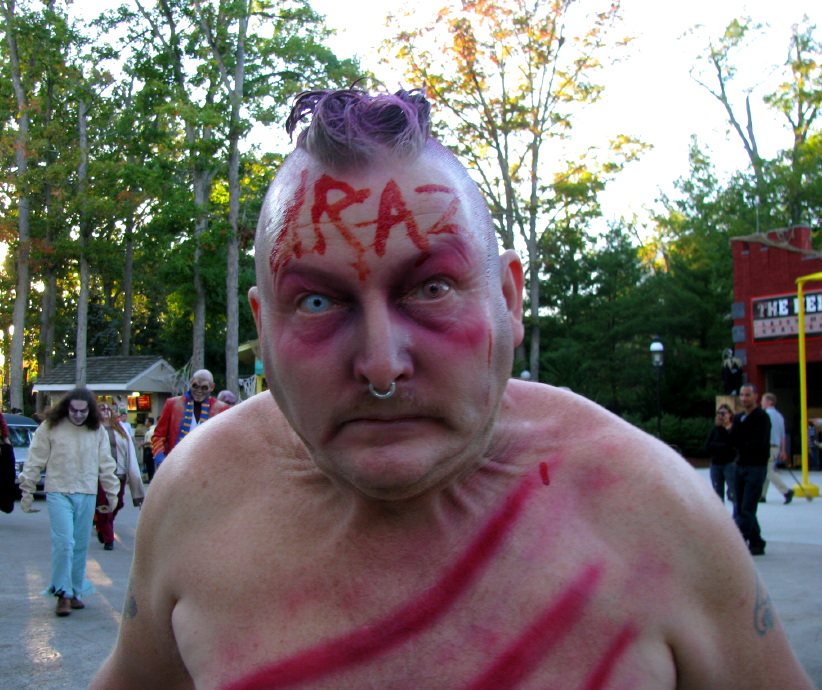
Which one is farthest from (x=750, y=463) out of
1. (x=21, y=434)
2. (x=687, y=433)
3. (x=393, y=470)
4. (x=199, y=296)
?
(x=199, y=296)

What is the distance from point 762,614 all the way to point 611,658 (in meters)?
0.24

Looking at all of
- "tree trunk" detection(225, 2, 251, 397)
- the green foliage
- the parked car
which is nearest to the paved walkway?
the parked car

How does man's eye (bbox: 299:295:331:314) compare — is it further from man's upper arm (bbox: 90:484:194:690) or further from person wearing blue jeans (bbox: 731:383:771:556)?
person wearing blue jeans (bbox: 731:383:771:556)

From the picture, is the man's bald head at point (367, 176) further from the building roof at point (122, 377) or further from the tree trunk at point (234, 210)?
the building roof at point (122, 377)

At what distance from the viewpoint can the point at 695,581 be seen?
44.2 inches

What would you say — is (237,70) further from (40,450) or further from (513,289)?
(513,289)

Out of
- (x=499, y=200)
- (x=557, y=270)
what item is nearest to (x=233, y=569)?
(x=499, y=200)

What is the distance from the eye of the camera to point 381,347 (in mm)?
1056

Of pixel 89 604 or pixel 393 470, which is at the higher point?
pixel 393 470

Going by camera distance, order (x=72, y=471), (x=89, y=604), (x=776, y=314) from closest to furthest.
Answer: (x=89, y=604) < (x=72, y=471) < (x=776, y=314)

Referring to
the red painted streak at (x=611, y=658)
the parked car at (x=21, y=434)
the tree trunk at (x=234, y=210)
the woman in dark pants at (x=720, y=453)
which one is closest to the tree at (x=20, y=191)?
the tree trunk at (x=234, y=210)

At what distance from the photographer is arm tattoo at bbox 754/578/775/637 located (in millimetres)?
1149

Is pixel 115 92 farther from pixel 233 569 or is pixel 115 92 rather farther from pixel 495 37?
pixel 233 569

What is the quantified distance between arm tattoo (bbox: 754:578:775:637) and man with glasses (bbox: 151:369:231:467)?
834 centimetres
